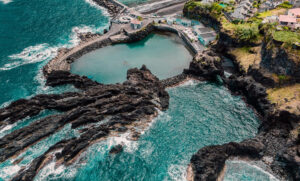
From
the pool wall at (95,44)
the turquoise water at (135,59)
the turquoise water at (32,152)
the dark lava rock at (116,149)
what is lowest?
the dark lava rock at (116,149)

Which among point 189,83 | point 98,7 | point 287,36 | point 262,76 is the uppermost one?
point 98,7

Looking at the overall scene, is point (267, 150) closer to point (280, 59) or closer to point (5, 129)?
point (280, 59)

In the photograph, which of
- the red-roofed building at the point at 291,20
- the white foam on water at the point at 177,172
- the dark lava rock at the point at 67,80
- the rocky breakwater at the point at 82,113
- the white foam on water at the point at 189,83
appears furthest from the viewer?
the white foam on water at the point at 189,83

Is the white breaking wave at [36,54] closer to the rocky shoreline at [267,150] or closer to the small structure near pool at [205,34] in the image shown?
the small structure near pool at [205,34]

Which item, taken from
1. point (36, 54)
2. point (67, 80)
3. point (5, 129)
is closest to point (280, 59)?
point (67, 80)

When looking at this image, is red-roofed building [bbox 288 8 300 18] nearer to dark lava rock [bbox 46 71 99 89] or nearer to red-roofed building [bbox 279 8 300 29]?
red-roofed building [bbox 279 8 300 29]

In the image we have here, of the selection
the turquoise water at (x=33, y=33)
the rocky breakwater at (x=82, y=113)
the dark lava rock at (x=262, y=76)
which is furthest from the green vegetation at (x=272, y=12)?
the turquoise water at (x=33, y=33)
